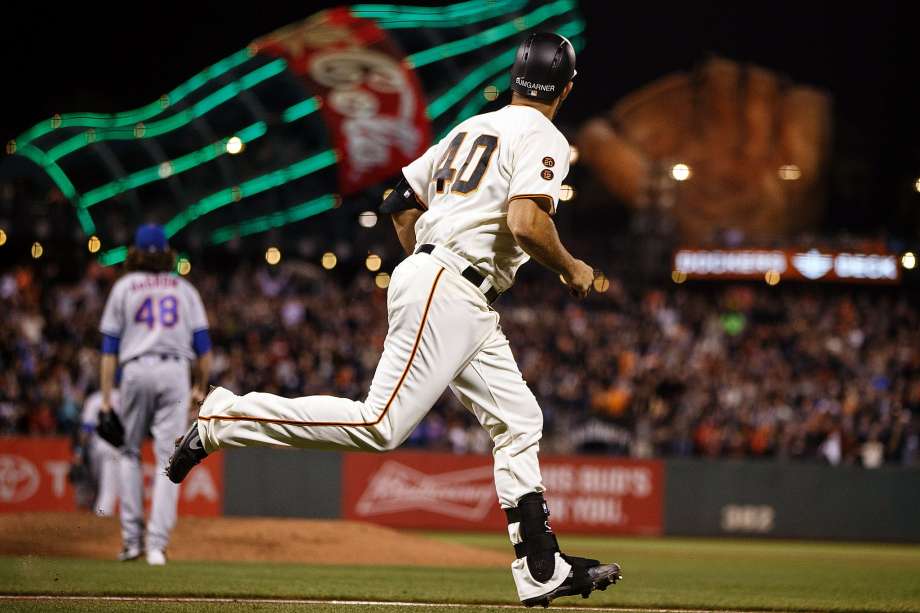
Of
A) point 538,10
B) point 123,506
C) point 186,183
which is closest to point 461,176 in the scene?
point 123,506

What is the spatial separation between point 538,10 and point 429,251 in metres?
31.4

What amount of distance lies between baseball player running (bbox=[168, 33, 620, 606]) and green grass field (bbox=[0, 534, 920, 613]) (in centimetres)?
65

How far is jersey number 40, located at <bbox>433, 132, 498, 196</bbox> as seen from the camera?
16.8 ft

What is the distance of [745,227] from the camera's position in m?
39.7

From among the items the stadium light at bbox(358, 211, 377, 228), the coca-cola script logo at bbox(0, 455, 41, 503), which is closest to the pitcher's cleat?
the coca-cola script logo at bbox(0, 455, 41, 503)

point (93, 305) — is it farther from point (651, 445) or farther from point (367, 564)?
point (367, 564)

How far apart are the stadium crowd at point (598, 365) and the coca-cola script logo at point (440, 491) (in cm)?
104

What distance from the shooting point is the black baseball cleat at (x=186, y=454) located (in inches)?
204

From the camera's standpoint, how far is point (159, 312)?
8.02 m

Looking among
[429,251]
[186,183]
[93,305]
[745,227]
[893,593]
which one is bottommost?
[893,593]

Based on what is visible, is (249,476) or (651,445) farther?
(651,445)

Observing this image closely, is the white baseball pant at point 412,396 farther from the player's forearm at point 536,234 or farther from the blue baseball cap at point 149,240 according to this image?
the blue baseball cap at point 149,240

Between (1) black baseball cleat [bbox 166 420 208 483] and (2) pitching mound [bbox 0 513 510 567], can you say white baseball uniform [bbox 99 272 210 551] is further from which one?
(1) black baseball cleat [bbox 166 420 208 483]

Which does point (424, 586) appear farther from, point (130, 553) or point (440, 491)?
point (440, 491)
